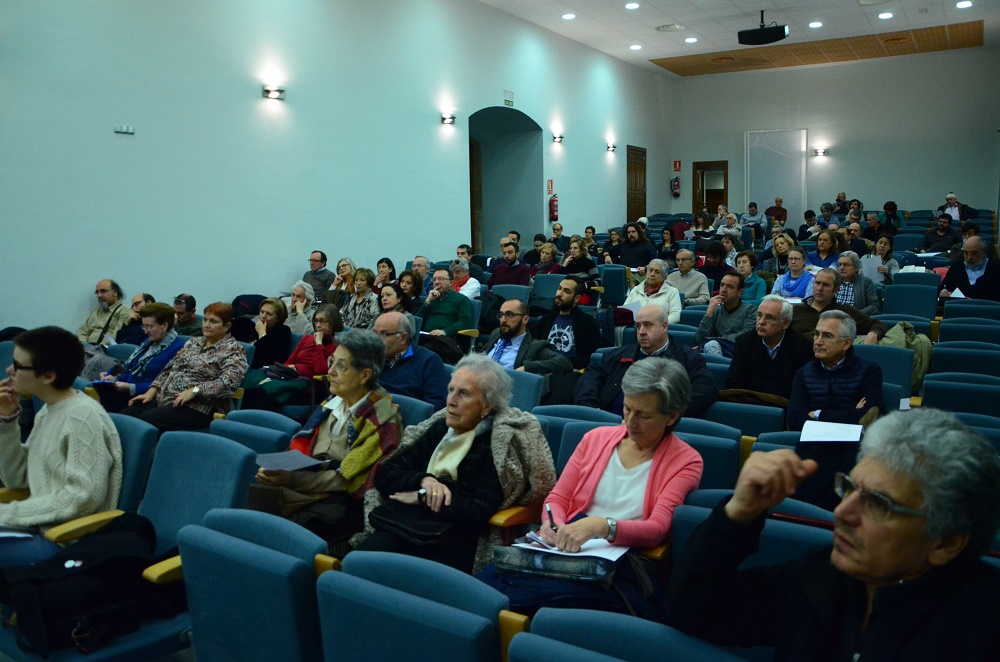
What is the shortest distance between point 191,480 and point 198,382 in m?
2.23

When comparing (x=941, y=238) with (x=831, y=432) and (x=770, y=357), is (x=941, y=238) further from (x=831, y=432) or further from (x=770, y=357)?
(x=831, y=432)

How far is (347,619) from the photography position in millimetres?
1896

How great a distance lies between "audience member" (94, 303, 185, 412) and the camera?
5.30 meters

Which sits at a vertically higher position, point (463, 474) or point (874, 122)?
point (874, 122)

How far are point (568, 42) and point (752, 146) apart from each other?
6665mm

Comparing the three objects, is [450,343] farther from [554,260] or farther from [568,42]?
[568,42]

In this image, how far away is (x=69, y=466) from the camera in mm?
2902

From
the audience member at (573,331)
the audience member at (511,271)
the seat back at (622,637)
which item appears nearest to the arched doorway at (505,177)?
the audience member at (511,271)

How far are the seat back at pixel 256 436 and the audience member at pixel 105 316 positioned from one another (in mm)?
4587

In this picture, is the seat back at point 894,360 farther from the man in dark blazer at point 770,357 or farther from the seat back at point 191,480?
the seat back at point 191,480

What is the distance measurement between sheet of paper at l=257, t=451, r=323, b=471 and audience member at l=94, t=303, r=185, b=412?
8.42 ft

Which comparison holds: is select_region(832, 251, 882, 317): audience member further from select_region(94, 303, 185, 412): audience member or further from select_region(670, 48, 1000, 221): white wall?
select_region(670, 48, 1000, 221): white wall

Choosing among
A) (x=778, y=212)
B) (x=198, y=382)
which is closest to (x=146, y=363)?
(x=198, y=382)

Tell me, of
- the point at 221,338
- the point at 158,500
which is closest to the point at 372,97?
the point at 221,338
